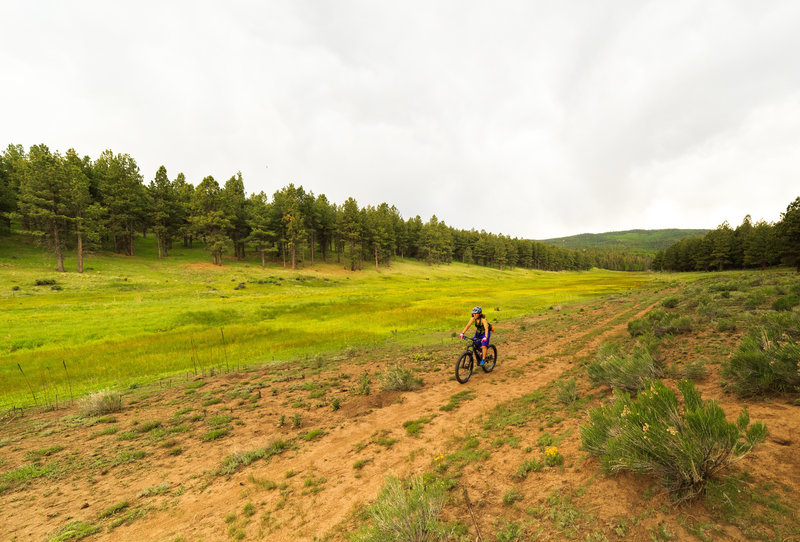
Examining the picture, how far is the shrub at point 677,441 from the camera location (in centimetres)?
318

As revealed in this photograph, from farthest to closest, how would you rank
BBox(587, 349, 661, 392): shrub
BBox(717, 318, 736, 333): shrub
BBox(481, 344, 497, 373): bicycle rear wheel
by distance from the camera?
BBox(481, 344, 497, 373): bicycle rear wheel → BBox(717, 318, 736, 333): shrub → BBox(587, 349, 661, 392): shrub

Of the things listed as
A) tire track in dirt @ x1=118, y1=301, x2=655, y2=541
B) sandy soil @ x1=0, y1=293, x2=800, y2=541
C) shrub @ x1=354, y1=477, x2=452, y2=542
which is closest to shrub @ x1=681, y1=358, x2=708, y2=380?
sandy soil @ x1=0, y1=293, x2=800, y2=541

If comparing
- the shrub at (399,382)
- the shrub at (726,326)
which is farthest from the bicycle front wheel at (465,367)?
the shrub at (726,326)

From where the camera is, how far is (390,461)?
6023 mm

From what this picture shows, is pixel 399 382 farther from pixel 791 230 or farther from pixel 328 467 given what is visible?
pixel 791 230

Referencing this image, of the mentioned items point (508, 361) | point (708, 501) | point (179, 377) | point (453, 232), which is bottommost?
point (179, 377)

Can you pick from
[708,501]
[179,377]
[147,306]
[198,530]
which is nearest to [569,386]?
[708,501]

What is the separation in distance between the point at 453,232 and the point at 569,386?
12493 centimetres

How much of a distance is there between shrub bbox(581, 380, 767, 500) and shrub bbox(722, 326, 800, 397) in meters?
2.53

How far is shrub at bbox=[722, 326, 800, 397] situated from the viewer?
15.9 feet

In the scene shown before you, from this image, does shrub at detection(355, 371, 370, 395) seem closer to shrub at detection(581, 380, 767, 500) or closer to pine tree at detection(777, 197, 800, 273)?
shrub at detection(581, 380, 767, 500)

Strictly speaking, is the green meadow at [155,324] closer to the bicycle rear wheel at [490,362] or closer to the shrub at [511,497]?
the bicycle rear wheel at [490,362]

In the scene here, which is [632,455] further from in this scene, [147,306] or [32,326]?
[147,306]

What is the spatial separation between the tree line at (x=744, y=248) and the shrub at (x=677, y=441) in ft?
248
